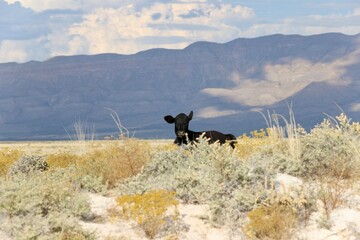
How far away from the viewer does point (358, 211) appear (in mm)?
12758

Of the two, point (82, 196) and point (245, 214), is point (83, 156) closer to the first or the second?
point (82, 196)

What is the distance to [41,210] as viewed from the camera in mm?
11484

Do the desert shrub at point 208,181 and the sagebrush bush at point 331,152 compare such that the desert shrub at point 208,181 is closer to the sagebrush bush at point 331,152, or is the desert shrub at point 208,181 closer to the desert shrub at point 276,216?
the desert shrub at point 276,216

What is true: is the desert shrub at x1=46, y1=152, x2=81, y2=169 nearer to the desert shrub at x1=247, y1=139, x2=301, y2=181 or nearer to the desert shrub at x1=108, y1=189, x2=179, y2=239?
the desert shrub at x1=247, y1=139, x2=301, y2=181

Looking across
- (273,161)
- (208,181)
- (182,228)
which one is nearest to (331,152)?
(273,161)

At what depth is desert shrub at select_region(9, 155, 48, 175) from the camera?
16628 mm

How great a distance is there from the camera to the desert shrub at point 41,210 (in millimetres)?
10523

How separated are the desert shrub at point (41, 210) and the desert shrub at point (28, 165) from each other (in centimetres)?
365

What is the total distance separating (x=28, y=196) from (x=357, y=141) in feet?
27.7

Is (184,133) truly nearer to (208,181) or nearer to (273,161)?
(273,161)

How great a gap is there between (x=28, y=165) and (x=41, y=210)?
5.66 m

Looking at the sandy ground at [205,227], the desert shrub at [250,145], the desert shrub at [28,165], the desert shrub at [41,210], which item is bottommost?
the sandy ground at [205,227]

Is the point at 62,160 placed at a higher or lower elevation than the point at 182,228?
higher

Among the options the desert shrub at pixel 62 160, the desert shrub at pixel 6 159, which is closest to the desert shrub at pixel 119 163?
the desert shrub at pixel 62 160
